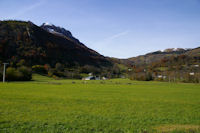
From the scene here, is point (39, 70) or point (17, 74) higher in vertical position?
point (39, 70)

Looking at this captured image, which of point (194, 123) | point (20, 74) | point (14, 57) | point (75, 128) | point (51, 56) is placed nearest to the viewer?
point (75, 128)

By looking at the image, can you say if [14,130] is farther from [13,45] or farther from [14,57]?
[13,45]

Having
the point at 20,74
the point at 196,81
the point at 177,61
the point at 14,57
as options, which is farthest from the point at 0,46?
the point at 177,61

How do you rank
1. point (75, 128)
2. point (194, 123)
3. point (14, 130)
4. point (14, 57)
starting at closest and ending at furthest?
point (14, 130), point (75, 128), point (194, 123), point (14, 57)

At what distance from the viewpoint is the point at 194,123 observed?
12.6 meters

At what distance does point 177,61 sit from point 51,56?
131930 millimetres

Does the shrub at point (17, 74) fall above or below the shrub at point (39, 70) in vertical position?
below

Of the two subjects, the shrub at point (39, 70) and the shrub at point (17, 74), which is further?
the shrub at point (39, 70)

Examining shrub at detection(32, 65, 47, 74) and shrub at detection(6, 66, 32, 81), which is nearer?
shrub at detection(6, 66, 32, 81)

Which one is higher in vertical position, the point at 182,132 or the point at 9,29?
the point at 9,29

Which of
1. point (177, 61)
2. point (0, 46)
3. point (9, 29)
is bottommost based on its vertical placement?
point (177, 61)

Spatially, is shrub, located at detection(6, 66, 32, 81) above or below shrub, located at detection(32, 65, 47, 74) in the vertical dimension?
below

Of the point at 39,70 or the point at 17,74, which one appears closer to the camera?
the point at 17,74

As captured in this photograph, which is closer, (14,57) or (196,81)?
(196,81)
